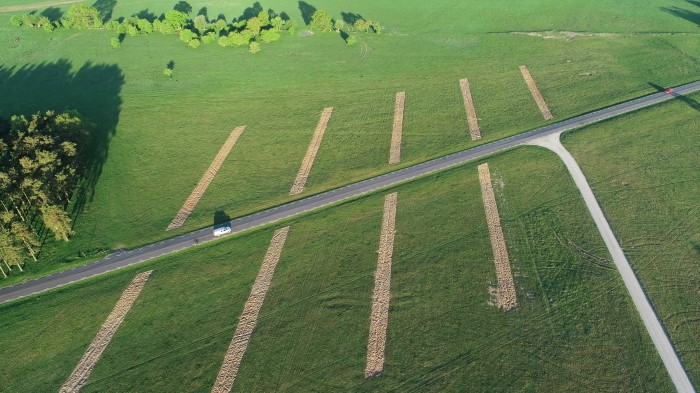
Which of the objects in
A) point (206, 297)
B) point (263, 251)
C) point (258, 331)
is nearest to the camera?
point (258, 331)

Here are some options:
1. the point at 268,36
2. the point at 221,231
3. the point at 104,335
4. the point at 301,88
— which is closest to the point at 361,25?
the point at 268,36

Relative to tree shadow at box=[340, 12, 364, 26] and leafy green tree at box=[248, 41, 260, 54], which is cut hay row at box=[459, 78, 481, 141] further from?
leafy green tree at box=[248, 41, 260, 54]

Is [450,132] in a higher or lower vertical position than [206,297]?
higher

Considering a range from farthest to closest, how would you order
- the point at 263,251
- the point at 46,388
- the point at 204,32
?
the point at 204,32
the point at 263,251
the point at 46,388

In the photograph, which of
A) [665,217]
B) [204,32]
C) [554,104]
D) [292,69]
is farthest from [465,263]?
[204,32]

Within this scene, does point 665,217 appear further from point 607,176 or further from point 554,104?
point 554,104

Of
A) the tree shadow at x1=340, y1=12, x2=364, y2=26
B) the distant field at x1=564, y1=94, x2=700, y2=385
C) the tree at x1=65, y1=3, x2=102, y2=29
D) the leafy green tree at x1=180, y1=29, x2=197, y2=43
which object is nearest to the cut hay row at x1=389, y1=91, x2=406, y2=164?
the distant field at x1=564, y1=94, x2=700, y2=385
